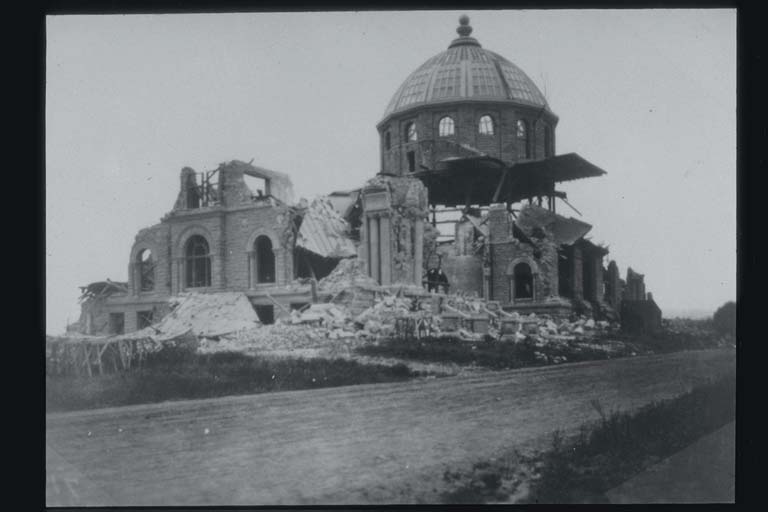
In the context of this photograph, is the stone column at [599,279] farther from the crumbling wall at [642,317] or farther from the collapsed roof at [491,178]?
the collapsed roof at [491,178]

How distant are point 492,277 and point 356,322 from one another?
10.3 metres

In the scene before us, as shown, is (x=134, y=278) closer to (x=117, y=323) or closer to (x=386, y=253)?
(x=117, y=323)

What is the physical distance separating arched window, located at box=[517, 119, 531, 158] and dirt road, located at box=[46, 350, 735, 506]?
2492 centimetres

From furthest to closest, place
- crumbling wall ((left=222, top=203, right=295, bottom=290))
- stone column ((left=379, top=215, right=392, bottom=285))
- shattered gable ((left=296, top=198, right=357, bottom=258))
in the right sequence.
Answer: shattered gable ((left=296, top=198, right=357, bottom=258)) < stone column ((left=379, top=215, right=392, bottom=285)) < crumbling wall ((left=222, top=203, right=295, bottom=290))

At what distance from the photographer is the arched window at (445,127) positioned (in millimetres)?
36125

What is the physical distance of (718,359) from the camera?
50.6 feet

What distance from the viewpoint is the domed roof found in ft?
117

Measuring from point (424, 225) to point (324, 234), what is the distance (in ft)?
16.7

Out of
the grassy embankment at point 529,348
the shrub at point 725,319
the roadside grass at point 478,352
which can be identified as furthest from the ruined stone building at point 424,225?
the shrub at point 725,319

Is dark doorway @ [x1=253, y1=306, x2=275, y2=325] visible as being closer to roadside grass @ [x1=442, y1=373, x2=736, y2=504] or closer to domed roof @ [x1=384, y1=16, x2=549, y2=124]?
roadside grass @ [x1=442, y1=373, x2=736, y2=504]

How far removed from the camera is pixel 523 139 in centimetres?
3612

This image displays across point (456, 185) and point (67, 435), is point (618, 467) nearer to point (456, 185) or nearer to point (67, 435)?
point (67, 435)

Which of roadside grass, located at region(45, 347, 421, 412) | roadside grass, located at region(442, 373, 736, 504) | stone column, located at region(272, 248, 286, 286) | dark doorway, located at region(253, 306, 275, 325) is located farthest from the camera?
dark doorway, located at region(253, 306, 275, 325)

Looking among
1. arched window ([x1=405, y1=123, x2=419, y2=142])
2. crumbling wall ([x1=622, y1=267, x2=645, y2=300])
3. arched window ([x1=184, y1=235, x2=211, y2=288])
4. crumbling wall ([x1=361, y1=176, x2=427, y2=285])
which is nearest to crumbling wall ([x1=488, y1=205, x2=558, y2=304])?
crumbling wall ([x1=622, y1=267, x2=645, y2=300])
